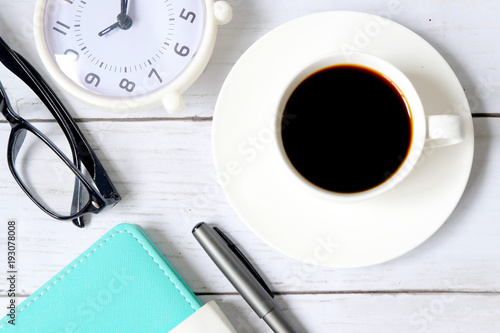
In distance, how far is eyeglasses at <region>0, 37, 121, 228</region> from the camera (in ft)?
2.07

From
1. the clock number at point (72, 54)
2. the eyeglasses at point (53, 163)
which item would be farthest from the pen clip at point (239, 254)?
the clock number at point (72, 54)

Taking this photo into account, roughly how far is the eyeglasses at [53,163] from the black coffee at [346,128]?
24 centimetres

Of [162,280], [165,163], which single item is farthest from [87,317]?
[165,163]

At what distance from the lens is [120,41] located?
1.94 feet

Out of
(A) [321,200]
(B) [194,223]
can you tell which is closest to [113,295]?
(B) [194,223]

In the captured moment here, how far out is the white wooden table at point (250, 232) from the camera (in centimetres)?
62

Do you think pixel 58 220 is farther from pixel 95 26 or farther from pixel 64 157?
pixel 95 26

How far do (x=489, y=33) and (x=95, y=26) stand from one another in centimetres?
44

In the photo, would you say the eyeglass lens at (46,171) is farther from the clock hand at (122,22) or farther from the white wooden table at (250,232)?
the clock hand at (122,22)

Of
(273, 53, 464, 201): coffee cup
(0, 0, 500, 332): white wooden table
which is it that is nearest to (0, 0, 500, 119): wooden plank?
(0, 0, 500, 332): white wooden table

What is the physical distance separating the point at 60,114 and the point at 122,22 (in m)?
0.14

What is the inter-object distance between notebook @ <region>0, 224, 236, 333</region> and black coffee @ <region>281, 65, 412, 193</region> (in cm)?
21

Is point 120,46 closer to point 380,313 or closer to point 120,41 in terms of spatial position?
point 120,41

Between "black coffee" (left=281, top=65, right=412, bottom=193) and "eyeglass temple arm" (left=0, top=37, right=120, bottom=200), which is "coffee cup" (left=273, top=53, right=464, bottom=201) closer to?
"black coffee" (left=281, top=65, right=412, bottom=193)
